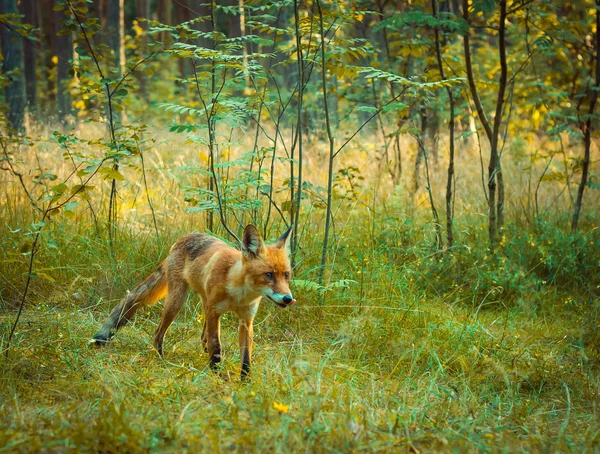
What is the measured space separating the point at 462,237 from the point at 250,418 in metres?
4.93

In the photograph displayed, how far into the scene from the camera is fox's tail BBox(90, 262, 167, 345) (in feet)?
16.2

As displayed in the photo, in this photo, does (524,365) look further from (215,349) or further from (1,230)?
(1,230)

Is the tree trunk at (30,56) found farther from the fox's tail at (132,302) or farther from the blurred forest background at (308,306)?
the fox's tail at (132,302)

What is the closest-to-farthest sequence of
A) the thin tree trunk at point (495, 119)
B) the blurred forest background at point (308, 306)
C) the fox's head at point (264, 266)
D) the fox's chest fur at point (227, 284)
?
the blurred forest background at point (308, 306), the fox's head at point (264, 266), the fox's chest fur at point (227, 284), the thin tree trunk at point (495, 119)

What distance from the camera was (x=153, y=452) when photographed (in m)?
3.00

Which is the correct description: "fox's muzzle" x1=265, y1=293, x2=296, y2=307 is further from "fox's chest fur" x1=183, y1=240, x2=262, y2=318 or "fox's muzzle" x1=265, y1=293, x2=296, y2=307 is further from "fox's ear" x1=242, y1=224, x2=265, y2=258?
"fox's ear" x1=242, y1=224, x2=265, y2=258

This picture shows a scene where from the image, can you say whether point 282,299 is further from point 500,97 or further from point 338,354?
point 500,97

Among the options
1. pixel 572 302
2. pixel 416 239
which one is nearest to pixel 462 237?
pixel 416 239

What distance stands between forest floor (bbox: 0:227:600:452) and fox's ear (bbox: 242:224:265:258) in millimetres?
774

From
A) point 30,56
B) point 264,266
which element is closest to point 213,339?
point 264,266

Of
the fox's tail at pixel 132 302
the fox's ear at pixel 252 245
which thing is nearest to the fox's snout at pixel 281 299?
the fox's ear at pixel 252 245

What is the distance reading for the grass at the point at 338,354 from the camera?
3342 mm

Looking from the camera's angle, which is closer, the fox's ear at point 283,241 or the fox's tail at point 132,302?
the fox's ear at point 283,241

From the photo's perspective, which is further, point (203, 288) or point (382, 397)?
point (203, 288)
